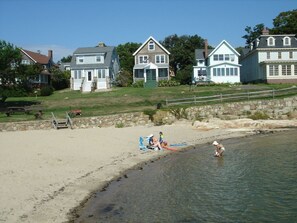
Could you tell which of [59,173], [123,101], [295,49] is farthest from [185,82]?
[59,173]

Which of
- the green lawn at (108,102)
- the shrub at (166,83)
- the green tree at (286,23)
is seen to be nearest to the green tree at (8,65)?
the green lawn at (108,102)

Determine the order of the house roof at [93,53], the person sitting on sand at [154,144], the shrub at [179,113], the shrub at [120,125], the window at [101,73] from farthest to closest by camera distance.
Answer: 1. the house roof at [93,53]
2. the window at [101,73]
3. the shrub at [179,113]
4. the shrub at [120,125]
5. the person sitting on sand at [154,144]

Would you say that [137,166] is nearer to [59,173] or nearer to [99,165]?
[99,165]

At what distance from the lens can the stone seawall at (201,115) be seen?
34.3m

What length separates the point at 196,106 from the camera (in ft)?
128

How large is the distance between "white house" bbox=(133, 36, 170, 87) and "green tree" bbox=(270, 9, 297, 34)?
33419 mm

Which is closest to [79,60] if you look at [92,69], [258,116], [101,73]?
[92,69]

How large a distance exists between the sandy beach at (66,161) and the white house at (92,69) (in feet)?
96.8

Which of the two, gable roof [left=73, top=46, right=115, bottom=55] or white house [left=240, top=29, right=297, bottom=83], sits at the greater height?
gable roof [left=73, top=46, right=115, bottom=55]

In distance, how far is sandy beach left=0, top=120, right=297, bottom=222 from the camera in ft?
40.3

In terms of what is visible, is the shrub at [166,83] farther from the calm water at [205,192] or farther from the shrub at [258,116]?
the calm water at [205,192]

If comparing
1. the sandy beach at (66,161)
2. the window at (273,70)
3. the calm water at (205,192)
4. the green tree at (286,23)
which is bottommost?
the calm water at (205,192)

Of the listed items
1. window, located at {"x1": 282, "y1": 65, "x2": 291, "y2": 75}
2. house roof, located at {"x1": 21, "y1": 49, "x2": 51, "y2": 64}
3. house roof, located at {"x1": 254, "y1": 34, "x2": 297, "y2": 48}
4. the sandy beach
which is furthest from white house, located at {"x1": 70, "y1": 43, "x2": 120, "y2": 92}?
the sandy beach

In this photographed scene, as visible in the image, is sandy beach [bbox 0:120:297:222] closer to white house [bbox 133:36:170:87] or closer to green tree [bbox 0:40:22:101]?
green tree [bbox 0:40:22:101]
